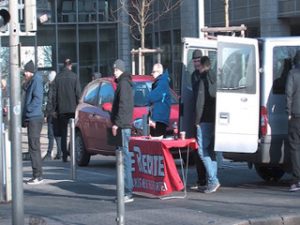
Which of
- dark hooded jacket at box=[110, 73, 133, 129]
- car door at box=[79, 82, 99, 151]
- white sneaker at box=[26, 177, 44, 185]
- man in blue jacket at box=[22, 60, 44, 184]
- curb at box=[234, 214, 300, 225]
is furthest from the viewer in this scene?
car door at box=[79, 82, 99, 151]

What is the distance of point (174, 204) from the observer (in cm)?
1036

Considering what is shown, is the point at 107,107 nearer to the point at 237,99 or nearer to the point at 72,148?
the point at 72,148

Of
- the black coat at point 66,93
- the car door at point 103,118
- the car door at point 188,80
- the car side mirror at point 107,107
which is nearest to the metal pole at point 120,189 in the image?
the car door at point 188,80

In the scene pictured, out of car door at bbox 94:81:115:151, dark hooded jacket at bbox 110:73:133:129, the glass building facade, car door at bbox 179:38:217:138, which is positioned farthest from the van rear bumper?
the glass building facade

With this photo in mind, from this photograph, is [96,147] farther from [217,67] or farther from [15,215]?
[15,215]

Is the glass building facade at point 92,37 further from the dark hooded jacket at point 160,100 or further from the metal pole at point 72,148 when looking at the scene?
the dark hooded jacket at point 160,100

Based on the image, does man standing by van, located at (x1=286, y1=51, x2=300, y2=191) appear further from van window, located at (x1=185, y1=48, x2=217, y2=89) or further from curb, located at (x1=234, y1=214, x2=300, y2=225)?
curb, located at (x1=234, y1=214, x2=300, y2=225)

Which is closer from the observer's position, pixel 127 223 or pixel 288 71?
pixel 127 223

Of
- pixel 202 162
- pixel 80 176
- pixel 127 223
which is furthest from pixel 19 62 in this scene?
pixel 80 176

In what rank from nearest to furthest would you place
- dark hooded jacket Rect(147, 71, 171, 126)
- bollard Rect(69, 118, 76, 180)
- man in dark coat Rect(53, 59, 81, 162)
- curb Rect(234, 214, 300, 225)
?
curb Rect(234, 214, 300, 225), dark hooded jacket Rect(147, 71, 171, 126), bollard Rect(69, 118, 76, 180), man in dark coat Rect(53, 59, 81, 162)

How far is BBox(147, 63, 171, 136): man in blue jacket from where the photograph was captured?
41.6ft

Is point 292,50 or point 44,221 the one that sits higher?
point 292,50

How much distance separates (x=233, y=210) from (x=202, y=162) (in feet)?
6.21

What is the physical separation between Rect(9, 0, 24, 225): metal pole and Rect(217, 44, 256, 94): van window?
3873mm
